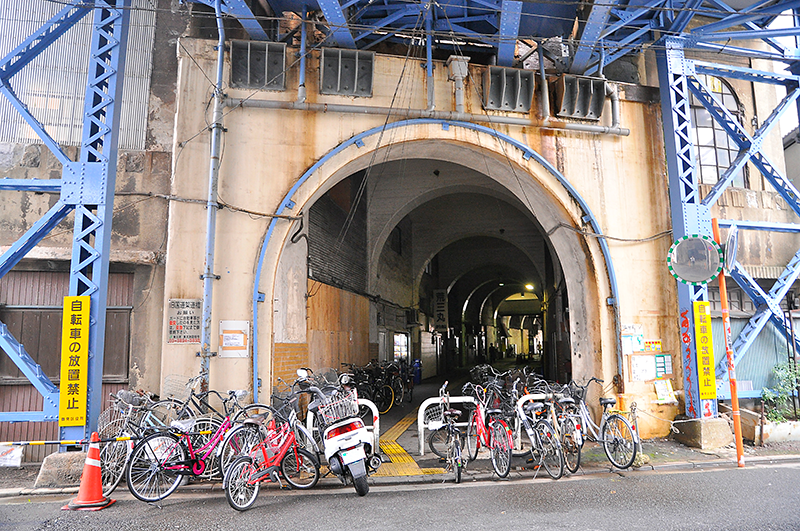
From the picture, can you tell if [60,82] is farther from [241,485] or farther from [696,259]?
[696,259]

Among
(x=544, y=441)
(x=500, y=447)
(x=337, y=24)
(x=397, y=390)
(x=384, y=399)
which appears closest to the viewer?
(x=500, y=447)

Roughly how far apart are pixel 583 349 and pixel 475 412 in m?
3.75

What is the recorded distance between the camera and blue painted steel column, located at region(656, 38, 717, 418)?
927 cm

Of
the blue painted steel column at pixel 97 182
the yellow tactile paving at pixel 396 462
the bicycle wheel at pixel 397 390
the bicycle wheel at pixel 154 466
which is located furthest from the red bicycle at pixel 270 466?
the bicycle wheel at pixel 397 390

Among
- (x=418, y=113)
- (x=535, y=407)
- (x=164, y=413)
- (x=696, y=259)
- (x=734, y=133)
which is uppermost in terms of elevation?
(x=418, y=113)

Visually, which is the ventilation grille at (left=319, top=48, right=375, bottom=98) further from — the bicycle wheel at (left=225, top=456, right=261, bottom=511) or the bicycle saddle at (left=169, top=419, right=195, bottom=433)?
the bicycle wheel at (left=225, top=456, right=261, bottom=511)

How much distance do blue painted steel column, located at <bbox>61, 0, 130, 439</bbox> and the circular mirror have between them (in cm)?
844

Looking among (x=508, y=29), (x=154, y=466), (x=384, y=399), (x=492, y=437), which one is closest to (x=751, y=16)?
(x=508, y=29)

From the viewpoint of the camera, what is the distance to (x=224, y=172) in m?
8.94

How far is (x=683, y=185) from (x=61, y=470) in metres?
10.9

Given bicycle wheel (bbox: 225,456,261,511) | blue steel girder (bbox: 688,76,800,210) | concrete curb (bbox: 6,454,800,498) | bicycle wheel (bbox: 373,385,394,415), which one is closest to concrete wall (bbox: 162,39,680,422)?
blue steel girder (bbox: 688,76,800,210)

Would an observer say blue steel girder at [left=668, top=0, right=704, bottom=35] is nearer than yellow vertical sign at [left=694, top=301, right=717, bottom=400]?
No

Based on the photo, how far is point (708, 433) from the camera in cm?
880

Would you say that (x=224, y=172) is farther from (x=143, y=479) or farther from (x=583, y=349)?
(x=583, y=349)
